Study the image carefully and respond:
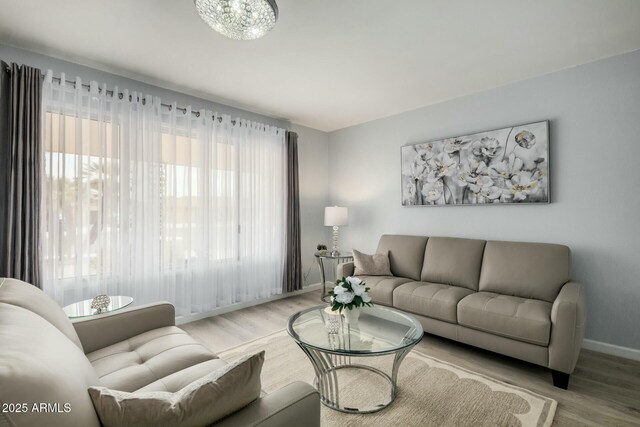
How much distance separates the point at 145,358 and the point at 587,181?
12.6 ft

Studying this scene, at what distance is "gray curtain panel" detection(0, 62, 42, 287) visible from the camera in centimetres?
235

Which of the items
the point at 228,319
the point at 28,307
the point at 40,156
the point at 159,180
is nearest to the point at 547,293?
the point at 228,319

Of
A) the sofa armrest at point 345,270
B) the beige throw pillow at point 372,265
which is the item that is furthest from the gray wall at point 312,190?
the beige throw pillow at point 372,265

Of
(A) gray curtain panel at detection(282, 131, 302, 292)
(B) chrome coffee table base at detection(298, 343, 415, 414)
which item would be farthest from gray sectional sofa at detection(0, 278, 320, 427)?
(A) gray curtain panel at detection(282, 131, 302, 292)

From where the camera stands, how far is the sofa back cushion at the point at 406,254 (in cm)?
355

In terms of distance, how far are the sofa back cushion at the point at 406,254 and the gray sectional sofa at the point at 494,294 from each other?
1 centimetres

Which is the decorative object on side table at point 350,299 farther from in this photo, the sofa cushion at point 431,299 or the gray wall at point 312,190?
the gray wall at point 312,190

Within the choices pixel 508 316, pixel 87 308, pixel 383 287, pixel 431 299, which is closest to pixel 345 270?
pixel 383 287

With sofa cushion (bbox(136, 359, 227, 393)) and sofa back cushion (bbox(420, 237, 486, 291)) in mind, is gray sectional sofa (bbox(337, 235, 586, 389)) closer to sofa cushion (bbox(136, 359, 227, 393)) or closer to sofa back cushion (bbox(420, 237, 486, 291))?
sofa back cushion (bbox(420, 237, 486, 291))

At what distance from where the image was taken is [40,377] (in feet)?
2.42

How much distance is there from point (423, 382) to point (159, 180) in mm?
3125

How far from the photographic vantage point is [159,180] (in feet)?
10.4

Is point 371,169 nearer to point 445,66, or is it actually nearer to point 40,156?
point 445,66

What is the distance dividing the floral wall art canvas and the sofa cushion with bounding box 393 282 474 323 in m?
1.14
